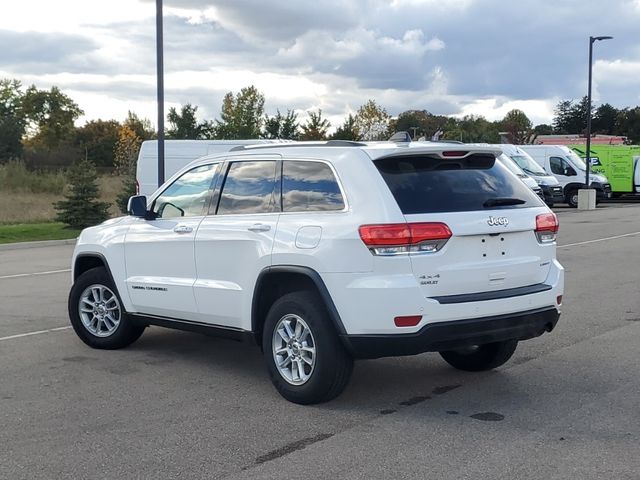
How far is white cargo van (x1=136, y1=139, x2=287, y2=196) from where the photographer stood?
24453 mm

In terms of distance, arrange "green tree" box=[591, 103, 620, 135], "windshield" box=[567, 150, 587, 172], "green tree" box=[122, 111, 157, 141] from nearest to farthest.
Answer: "windshield" box=[567, 150, 587, 172]
"green tree" box=[122, 111, 157, 141]
"green tree" box=[591, 103, 620, 135]

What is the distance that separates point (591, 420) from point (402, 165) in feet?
6.98

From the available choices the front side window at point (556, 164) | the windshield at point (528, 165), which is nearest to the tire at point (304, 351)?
the windshield at point (528, 165)

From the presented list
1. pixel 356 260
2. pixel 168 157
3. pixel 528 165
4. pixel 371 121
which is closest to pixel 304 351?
pixel 356 260

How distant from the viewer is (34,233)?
906 inches

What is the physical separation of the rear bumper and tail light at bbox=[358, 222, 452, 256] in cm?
52

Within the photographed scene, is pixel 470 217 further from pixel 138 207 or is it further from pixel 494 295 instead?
pixel 138 207

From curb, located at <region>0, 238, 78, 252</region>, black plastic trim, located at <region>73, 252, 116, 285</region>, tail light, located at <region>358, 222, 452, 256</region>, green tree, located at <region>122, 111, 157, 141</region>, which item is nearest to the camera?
tail light, located at <region>358, 222, 452, 256</region>

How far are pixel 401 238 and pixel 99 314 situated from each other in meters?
3.72

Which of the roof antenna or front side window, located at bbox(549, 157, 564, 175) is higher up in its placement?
front side window, located at bbox(549, 157, 564, 175)

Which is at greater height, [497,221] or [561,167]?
[561,167]

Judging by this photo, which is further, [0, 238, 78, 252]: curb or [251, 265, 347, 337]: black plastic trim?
[0, 238, 78, 252]: curb

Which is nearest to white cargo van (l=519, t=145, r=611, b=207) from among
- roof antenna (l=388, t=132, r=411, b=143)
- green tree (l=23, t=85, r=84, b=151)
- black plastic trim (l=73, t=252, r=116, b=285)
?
black plastic trim (l=73, t=252, r=116, b=285)

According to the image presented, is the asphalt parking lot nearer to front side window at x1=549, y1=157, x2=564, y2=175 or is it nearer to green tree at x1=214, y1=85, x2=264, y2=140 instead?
front side window at x1=549, y1=157, x2=564, y2=175
